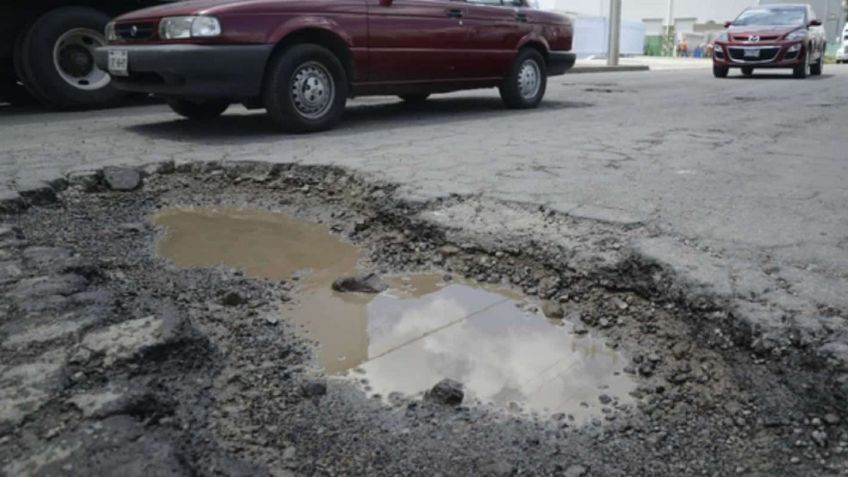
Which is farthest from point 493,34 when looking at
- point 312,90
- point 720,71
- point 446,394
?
point 720,71

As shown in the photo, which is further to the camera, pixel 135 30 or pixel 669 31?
pixel 669 31

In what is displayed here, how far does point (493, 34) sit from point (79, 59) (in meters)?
4.17

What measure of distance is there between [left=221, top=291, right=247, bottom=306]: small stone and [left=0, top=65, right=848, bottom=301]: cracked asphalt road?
136 centimetres

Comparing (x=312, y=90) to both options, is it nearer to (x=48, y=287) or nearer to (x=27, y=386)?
(x=48, y=287)

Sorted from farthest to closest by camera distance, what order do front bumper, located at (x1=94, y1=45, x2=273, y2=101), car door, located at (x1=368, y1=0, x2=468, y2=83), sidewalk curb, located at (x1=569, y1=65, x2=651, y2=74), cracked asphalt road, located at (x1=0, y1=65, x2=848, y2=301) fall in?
sidewalk curb, located at (x1=569, y1=65, x2=651, y2=74) < car door, located at (x1=368, y1=0, x2=468, y2=83) < front bumper, located at (x1=94, y1=45, x2=273, y2=101) < cracked asphalt road, located at (x1=0, y1=65, x2=848, y2=301)

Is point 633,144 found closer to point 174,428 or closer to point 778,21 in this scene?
point 174,428

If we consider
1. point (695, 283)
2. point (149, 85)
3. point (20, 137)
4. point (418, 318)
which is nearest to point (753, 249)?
point (695, 283)

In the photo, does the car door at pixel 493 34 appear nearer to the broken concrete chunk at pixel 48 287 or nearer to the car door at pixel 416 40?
the car door at pixel 416 40

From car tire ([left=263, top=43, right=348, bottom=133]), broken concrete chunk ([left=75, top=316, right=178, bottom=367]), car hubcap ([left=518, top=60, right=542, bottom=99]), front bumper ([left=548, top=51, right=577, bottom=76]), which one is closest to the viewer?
broken concrete chunk ([left=75, top=316, right=178, bottom=367])

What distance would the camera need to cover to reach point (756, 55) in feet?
47.9

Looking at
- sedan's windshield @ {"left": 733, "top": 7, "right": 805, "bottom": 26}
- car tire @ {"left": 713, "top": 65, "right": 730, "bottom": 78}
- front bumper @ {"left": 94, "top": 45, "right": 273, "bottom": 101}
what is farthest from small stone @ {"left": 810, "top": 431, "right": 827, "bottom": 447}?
sedan's windshield @ {"left": 733, "top": 7, "right": 805, "bottom": 26}

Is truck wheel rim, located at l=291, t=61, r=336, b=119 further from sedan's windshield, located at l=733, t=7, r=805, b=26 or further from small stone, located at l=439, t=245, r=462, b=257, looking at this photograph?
sedan's windshield, located at l=733, t=7, r=805, b=26

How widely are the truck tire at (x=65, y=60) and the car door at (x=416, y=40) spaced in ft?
9.78

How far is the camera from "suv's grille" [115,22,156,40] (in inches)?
221
